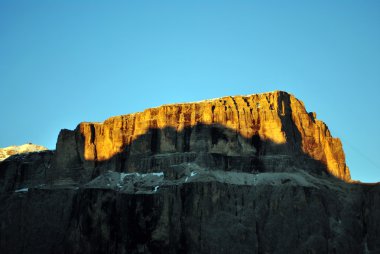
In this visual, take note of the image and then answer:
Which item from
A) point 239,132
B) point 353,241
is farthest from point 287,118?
point 353,241

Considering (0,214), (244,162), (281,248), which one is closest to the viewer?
(281,248)

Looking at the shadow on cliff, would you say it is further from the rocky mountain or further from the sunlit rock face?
the rocky mountain

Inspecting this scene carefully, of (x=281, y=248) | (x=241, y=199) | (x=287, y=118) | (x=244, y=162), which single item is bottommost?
(x=281, y=248)

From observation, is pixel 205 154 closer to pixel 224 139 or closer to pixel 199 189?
pixel 224 139

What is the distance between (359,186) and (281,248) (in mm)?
25122

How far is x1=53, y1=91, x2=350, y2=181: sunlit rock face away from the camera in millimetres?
173625

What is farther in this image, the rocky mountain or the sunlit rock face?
the sunlit rock face

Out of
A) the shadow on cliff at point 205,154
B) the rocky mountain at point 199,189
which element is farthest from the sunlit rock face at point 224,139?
the rocky mountain at point 199,189

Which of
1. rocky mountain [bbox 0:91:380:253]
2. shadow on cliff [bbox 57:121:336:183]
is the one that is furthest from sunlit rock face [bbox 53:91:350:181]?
rocky mountain [bbox 0:91:380:253]

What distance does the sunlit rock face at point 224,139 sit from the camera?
570ft

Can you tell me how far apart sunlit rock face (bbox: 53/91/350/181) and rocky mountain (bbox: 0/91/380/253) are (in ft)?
0.89

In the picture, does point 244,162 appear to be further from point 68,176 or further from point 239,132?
point 68,176

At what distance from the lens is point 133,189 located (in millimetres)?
173750

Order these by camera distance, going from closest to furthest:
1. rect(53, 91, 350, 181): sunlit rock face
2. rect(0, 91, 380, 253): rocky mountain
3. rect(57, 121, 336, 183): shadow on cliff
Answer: rect(0, 91, 380, 253): rocky mountain
rect(57, 121, 336, 183): shadow on cliff
rect(53, 91, 350, 181): sunlit rock face
